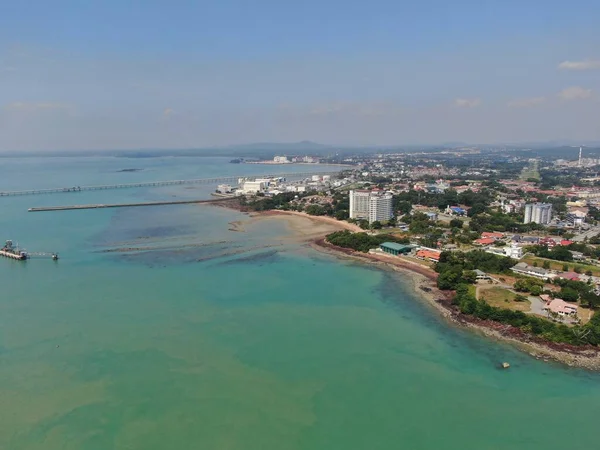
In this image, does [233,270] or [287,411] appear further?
[233,270]

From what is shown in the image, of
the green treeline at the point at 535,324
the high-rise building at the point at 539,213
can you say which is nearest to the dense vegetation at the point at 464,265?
the green treeline at the point at 535,324

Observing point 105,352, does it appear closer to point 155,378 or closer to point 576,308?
point 155,378

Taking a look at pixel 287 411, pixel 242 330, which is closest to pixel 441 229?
A: pixel 242 330

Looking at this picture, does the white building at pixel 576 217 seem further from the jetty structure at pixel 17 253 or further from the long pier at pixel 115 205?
the jetty structure at pixel 17 253

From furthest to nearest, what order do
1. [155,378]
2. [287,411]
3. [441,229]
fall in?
1. [441,229]
2. [155,378]
3. [287,411]

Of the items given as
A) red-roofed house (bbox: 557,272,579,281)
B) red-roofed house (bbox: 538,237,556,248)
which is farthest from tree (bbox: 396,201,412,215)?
red-roofed house (bbox: 557,272,579,281)

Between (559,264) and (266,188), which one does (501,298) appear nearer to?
(559,264)

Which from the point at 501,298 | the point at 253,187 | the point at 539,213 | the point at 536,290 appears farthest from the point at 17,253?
the point at 539,213
